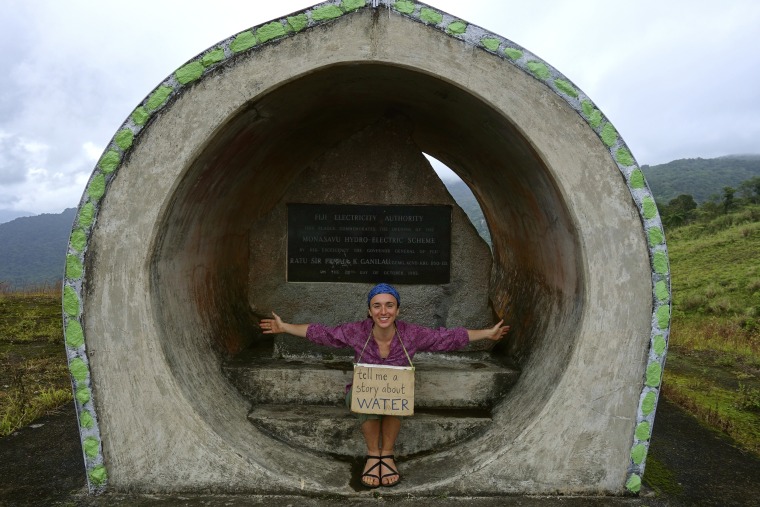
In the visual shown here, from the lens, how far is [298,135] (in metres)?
4.89

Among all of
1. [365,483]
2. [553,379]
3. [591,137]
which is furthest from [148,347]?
[591,137]

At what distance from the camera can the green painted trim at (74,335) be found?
3.42 metres

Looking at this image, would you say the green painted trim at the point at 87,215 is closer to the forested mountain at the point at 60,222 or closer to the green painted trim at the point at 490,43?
the green painted trim at the point at 490,43

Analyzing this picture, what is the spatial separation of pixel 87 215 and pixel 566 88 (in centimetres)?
299

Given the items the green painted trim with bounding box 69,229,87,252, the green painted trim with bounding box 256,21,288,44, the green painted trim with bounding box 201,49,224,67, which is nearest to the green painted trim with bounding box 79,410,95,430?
the green painted trim with bounding box 69,229,87,252

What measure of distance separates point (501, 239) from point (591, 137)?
2564 millimetres

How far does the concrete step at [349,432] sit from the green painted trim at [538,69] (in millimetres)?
2425

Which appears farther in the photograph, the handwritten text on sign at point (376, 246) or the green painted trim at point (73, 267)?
the handwritten text on sign at point (376, 246)

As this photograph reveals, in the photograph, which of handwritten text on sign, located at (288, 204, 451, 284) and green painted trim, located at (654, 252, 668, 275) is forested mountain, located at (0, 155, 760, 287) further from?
green painted trim, located at (654, 252, 668, 275)

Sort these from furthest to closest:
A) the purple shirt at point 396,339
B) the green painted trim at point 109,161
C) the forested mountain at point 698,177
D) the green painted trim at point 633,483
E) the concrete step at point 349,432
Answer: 1. the forested mountain at point 698,177
2. the concrete step at point 349,432
3. the purple shirt at point 396,339
4. the green painted trim at point 633,483
5. the green painted trim at point 109,161

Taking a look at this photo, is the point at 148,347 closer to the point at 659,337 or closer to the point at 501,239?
the point at 659,337

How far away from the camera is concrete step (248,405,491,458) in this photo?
13.6ft

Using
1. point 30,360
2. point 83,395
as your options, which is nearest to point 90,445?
point 83,395

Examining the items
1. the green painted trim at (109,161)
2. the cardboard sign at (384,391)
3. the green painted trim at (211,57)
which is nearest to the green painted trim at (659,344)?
the cardboard sign at (384,391)
